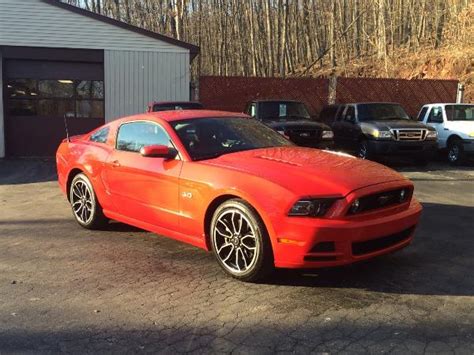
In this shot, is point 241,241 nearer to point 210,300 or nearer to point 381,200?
point 210,300

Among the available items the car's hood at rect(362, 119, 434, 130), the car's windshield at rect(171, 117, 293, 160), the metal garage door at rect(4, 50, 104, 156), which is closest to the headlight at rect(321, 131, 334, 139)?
the car's hood at rect(362, 119, 434, 130)

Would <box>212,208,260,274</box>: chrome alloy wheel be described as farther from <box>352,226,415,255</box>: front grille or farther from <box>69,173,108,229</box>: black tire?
<box>69,173,108,229</box>: black tire

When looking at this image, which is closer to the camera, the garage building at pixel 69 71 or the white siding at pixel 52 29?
the white siding at pixel 52 29

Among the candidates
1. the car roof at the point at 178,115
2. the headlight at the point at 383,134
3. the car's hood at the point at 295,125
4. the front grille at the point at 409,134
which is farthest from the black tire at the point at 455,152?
the car roof at the point at 178,115

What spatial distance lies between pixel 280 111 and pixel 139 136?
7.69 meters

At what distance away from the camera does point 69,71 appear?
1600cm

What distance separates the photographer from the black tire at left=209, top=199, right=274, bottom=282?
4.52m

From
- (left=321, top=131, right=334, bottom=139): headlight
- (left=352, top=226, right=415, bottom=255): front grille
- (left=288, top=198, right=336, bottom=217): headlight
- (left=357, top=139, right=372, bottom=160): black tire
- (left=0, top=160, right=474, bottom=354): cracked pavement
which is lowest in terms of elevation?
(left=0, top=160, right=474, bottom=354): cracked pavement

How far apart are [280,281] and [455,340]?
158cm

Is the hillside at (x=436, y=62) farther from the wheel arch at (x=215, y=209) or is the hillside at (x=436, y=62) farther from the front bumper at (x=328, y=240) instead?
the wheel arch at (x=215, y=209)

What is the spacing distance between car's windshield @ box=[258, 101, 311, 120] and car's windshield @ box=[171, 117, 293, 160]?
23.4 feet

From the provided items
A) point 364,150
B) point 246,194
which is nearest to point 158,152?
point 246,194

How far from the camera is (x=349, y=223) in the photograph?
4340 millimetres

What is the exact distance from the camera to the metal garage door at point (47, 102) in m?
15.8
